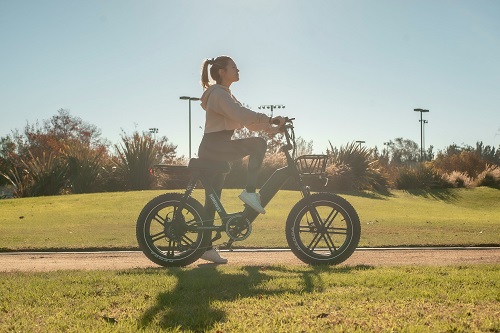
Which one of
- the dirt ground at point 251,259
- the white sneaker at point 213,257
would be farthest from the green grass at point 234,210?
the white sneaker at point 213,257

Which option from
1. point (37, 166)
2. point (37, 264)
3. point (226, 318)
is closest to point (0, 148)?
point (37, 166)

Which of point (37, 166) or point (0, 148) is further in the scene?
point (0, 148)

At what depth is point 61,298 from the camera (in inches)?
183

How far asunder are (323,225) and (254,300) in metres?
2.11

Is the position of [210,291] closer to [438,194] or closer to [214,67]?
[214,67]

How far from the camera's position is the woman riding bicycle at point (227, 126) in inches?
247

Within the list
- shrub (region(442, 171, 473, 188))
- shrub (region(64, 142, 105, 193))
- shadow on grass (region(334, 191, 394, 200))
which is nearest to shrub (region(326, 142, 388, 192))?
shadow on grass (region(334, 191, 394, 200))

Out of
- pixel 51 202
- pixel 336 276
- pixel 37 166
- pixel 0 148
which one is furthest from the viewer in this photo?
pixel 0 148

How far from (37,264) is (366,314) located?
15.4ft

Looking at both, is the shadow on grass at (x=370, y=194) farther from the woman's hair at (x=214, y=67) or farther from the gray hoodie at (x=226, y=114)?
the gray hoodie at (x=226, y=114)

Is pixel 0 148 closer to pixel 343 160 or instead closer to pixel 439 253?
pixel 343 160

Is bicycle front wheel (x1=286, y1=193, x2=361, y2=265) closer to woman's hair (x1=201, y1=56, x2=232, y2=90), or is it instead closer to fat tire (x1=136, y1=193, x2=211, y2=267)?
fat tire (x1=136, y1=193, x2=211, y2=267)

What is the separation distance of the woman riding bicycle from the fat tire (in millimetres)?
203

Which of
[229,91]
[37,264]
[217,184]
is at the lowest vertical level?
[37,264]
